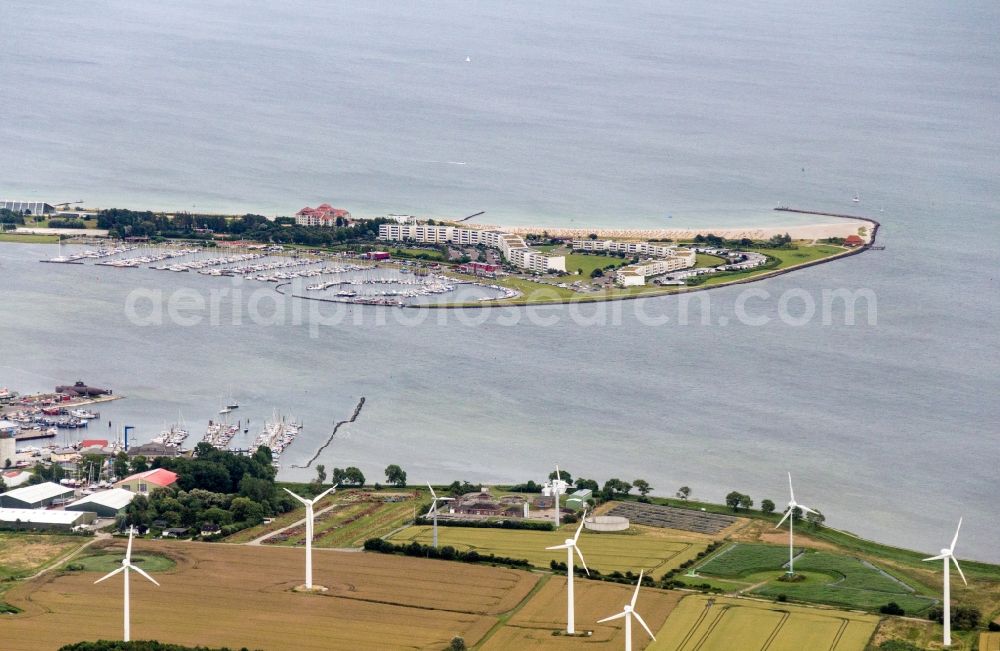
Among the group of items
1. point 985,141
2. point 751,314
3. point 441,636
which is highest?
point 985,141

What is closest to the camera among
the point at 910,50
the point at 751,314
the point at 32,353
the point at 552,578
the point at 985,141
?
the point at 552,578

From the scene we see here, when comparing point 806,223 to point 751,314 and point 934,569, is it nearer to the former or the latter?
point 751,314

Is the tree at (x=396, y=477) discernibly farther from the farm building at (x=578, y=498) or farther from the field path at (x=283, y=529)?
the farm building at (x=578, y=498)

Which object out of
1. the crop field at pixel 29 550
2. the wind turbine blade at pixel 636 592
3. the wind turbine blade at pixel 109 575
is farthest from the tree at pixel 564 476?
the wind turbine blade at pixel 109 575

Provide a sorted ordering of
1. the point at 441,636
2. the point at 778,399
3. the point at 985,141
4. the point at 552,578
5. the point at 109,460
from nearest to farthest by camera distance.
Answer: the point at 441,636 < the point at 552,578 < the point at 109,460 < the point at 778,399 < the point at 985,141

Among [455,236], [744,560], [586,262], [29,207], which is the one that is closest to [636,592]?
[744,560]

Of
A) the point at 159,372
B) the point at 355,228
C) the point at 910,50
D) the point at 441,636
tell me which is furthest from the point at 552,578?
the point at 910,50

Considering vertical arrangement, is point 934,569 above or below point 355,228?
below
